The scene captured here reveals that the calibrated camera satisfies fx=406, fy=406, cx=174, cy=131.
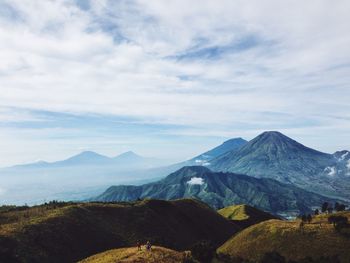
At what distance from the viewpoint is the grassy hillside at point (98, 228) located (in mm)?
104562

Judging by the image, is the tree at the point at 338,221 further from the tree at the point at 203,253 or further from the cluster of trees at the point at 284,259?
the tree at the point at 203,253

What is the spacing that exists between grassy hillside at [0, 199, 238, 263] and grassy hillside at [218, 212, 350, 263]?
25360 millimetres

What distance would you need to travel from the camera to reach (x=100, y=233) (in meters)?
128

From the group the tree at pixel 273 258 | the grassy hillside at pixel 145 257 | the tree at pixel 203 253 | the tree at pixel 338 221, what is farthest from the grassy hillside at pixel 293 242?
the grassy hillside at pixel 145 257

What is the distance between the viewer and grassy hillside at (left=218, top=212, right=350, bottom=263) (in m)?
92.9

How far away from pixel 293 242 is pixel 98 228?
204 feet

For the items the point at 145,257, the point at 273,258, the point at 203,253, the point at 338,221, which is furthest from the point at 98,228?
the point at 338,221

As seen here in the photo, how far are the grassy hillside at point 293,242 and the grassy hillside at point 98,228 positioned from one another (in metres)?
25.4

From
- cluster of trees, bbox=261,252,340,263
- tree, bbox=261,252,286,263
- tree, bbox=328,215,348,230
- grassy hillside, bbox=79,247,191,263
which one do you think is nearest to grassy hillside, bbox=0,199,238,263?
grassy hillside, bbox=79,247,191,263

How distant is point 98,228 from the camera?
430 ft

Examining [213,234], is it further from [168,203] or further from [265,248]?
[265,248]

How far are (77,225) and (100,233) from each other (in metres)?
7.60

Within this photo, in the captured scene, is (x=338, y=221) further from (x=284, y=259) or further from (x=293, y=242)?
(x=284, y=259)

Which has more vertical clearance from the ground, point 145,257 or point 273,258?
point 145,257
